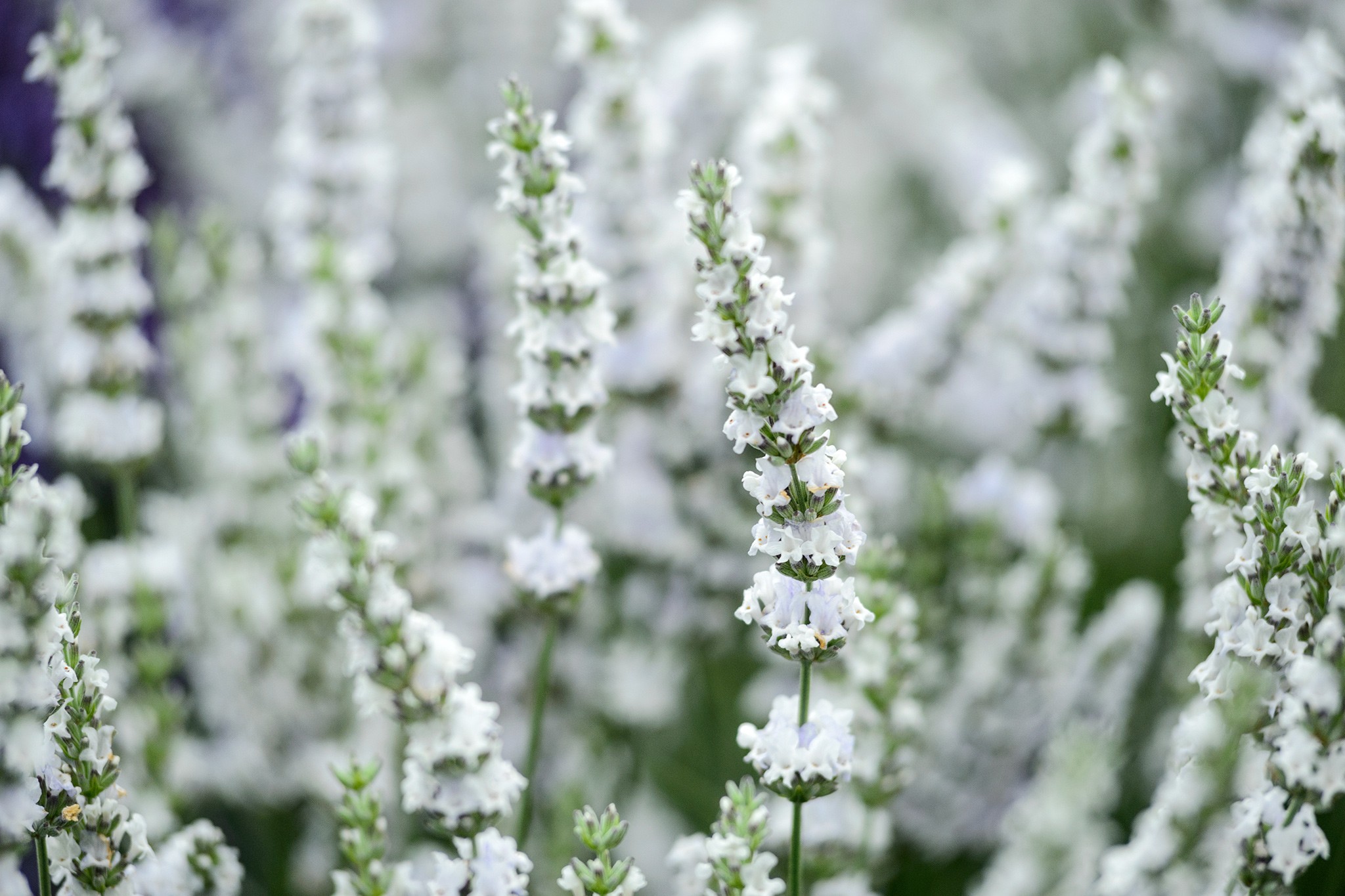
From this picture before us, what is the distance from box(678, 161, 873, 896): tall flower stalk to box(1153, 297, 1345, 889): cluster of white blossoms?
0.26 m

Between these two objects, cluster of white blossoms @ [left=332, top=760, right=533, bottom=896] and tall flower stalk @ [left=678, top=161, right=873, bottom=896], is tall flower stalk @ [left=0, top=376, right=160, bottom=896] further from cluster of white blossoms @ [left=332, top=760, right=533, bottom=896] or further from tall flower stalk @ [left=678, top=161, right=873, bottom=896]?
tall flower stalk @ [left=678, top=161, right=873, bottom=896]

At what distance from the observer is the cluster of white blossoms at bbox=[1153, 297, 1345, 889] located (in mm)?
739

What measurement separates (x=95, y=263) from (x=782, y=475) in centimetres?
90

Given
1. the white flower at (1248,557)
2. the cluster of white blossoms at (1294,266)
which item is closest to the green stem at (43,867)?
the white flower at (1248,557)

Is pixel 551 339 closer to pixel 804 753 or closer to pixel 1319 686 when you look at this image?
pixel 804 753

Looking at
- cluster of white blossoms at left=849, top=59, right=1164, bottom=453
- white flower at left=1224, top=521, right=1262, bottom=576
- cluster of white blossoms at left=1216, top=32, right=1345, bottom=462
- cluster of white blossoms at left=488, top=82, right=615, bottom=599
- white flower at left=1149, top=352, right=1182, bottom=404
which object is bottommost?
white flower at left=1224, top=521, right=1262, bottom=576

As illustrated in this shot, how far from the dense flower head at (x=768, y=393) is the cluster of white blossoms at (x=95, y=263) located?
Answer: 2.41 feet

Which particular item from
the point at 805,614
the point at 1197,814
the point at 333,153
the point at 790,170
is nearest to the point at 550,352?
the point at 805,614

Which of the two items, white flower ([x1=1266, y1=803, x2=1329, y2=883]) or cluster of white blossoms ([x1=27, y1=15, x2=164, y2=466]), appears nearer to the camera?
white flower ([x1=1266, y1=803, x2=1329, y2=883])

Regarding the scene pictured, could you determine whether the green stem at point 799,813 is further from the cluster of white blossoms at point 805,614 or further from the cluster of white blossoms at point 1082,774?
the cluster of white blossoms at point 1082,774

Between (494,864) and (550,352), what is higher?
(550,352)

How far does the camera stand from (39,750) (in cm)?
76

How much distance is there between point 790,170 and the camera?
1366 mm

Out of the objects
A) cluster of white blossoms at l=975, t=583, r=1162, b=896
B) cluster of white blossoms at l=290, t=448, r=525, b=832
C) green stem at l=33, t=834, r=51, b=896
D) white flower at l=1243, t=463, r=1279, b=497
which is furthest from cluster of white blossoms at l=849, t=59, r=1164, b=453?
green stem at l=33, t=834, r=51, b=896
